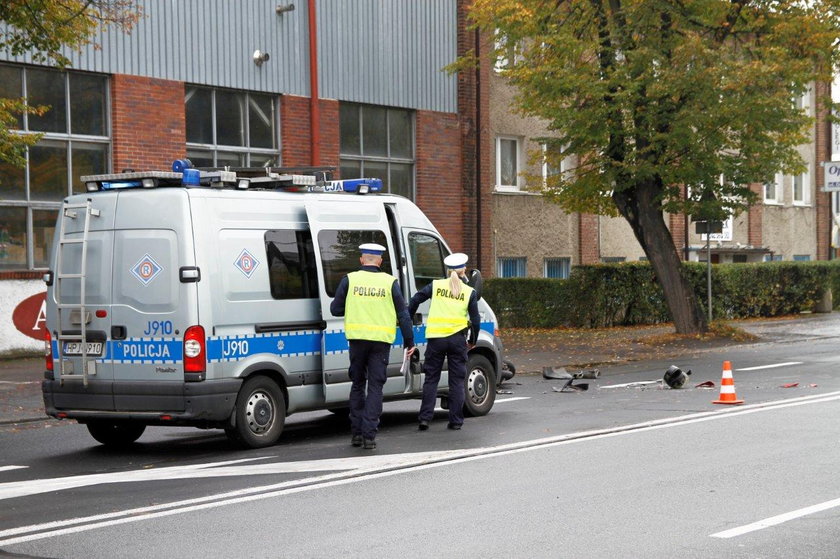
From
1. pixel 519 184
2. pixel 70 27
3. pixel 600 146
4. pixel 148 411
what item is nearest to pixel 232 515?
pixel 148 411

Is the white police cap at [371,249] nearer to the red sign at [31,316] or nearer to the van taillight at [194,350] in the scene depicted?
the van taillight at [194,350]

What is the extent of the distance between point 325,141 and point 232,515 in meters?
19.1

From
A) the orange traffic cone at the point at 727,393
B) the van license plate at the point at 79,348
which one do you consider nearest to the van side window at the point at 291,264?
the van license plate at the point at 79,348

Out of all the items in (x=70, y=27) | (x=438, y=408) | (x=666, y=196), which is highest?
(x=70, y=27)

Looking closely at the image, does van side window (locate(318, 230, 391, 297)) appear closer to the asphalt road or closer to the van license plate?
the asphalt road

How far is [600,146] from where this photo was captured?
23188 mm

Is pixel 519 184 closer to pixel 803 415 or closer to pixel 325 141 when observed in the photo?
pixel 325 141

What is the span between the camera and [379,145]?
27672mm

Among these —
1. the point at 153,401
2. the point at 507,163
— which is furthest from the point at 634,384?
the point at 507,163

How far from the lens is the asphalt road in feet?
22.1

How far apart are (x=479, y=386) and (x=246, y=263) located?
3300 millimetres

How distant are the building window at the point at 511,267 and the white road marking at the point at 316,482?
18467mm

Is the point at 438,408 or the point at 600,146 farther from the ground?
the point at 600,146

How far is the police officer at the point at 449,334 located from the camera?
11766 millimetres
